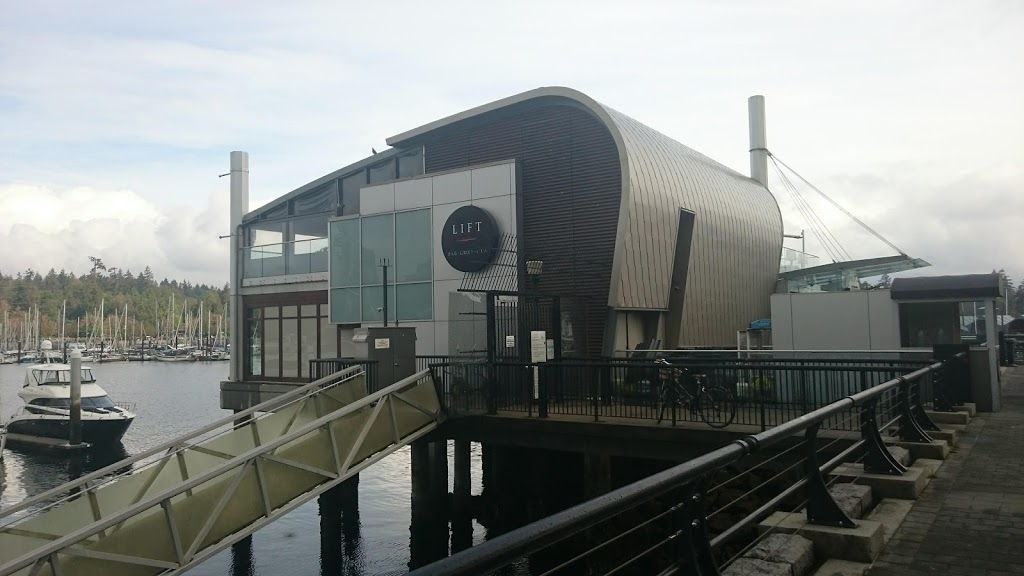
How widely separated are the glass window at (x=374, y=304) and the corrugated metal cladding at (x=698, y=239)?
25.4 ft

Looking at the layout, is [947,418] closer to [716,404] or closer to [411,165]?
[716,404]

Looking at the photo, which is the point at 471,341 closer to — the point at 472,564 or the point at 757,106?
the point at 472,564

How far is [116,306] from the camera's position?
566ft

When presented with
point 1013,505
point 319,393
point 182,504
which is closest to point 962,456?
point 1013,505

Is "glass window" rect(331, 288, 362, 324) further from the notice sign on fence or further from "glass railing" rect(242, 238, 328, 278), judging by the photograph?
the notice sign on fence

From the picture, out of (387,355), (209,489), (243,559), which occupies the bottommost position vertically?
(243,559)

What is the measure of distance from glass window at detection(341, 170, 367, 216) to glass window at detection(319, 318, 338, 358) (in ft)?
A: 13.7

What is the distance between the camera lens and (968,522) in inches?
264

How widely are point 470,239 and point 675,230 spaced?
637 cm

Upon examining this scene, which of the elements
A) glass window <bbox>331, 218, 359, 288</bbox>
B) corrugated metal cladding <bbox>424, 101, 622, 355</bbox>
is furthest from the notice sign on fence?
glass window <bbox>331, 218, 359, 288</bbox>

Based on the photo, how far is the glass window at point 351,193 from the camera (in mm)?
27953

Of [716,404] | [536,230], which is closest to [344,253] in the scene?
[536,230]

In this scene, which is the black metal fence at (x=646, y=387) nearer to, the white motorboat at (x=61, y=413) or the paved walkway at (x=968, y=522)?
the paved walkway at (x=968, y=522)

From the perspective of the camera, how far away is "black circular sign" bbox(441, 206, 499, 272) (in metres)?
22.7
